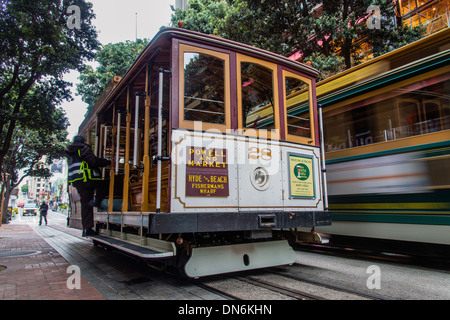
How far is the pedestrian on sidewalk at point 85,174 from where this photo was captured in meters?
5.59

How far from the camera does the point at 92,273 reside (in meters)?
4.85

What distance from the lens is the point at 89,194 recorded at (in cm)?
582

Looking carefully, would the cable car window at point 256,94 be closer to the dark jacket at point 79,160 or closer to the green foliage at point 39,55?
the dark jacket at point 79,160

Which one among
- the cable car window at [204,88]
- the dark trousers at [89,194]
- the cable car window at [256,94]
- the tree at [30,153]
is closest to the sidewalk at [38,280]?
the dark trousers at [89,194]

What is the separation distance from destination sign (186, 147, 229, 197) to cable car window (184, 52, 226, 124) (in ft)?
1.40

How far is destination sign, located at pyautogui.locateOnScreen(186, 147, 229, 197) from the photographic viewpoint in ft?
11.6

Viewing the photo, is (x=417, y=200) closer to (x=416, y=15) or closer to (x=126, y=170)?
(x=126, y=170)

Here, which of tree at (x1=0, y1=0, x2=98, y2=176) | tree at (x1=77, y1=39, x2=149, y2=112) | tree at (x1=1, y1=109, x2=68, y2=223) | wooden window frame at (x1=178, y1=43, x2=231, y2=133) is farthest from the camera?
tree at (x1=1, y1=109, x2=68, y2=223)

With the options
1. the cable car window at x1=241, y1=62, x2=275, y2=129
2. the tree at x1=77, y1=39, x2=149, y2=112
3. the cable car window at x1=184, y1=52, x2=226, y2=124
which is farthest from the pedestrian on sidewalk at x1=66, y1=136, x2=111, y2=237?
the tree at x1=77, y1=39, x2=149, y2=112

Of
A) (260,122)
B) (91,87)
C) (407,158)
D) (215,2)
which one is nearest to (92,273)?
(260,122)

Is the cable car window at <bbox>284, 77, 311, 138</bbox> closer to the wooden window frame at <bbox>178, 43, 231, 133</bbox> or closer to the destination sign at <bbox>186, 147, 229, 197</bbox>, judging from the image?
the wooden window frame at <bbox>178, 43, 231, 133</bbox>

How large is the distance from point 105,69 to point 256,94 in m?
15.9

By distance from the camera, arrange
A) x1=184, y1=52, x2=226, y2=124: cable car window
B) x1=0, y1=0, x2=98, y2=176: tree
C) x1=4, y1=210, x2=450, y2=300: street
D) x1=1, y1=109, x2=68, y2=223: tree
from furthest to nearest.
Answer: x1=1, y1=109, x2=68, y2=223: tree
x1=0, y1=0, x2=98, y2=176: tree
x1=184, y1=52, x2=226, y2=124: cable car window
x1=4, y1=210, x2=450, y2=300: street
